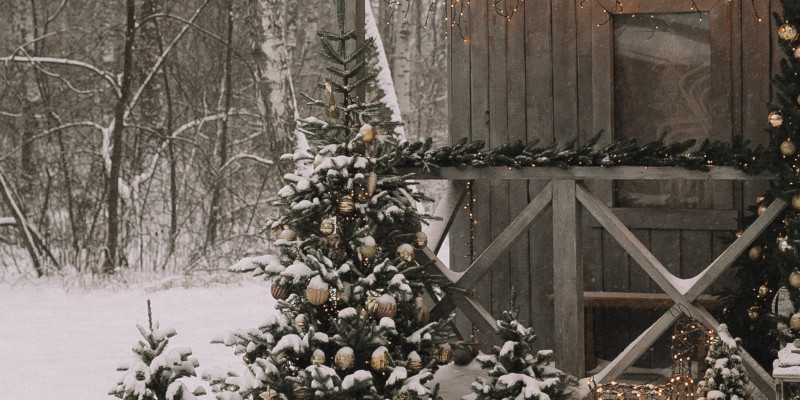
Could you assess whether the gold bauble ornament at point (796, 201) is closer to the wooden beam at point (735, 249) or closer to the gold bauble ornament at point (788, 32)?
the wooden beam at point (735, 249)

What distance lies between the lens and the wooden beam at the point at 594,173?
598 cm

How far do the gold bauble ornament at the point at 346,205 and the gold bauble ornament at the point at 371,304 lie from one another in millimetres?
497

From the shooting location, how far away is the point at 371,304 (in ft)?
18.5

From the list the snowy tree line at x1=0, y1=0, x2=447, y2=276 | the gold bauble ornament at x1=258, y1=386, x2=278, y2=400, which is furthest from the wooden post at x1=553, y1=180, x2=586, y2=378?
the snowy tree line at x1=0, y1=0, x2=447, y2=276

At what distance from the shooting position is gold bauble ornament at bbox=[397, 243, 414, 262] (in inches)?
230

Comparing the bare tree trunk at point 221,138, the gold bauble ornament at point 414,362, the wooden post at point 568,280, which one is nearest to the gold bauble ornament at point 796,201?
the wooden post at point 568,280

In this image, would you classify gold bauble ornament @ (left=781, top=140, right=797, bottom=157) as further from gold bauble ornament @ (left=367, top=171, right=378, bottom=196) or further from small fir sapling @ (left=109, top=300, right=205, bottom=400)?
small fir sapling @ (left=109, top=300, right=205, bottom=400)

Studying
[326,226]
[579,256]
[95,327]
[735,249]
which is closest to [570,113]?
[579,256]

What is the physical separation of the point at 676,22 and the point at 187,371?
4.50m

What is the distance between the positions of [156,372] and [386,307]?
130 cm

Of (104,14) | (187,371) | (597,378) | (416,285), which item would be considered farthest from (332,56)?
(104,14)

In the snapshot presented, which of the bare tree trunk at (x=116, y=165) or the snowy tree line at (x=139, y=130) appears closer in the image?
the snowy tree line at (x=139, y=130)

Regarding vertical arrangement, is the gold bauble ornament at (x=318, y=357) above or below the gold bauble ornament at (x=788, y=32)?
below

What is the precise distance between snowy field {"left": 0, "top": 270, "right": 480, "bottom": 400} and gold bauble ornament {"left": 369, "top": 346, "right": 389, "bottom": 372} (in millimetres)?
1731
